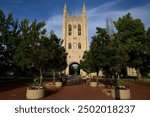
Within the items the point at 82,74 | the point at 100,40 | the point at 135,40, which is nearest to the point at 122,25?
the point at 135,40

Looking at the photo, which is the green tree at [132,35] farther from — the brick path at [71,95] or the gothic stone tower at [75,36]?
the gothic stone tower at [75,36]

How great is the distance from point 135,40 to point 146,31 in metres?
6.02

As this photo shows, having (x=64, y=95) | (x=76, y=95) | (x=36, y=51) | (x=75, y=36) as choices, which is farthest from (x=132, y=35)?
(x=75, y=36)

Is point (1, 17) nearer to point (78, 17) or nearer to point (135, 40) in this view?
point (135, 40)

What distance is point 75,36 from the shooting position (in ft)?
303

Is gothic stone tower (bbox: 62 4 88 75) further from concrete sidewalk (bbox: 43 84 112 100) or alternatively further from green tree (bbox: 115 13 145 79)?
concrete sidewalk (bbox: 43 84 112 100)

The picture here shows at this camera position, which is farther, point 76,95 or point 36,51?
point 36,51

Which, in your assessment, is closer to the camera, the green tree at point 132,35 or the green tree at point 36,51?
the green tree at point 36,51

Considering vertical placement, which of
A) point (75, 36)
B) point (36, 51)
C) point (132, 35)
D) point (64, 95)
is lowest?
point (64, 95)

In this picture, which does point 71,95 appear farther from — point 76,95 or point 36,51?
point 36,51

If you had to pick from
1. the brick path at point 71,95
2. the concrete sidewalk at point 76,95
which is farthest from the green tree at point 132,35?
the concrete sidewalk at point 76,95

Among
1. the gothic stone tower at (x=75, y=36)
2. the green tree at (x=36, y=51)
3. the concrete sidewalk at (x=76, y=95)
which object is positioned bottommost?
the concrete sidewalk at (x=76, y=95)

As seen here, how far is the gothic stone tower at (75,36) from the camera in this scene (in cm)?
8856

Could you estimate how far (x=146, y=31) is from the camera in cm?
4416
